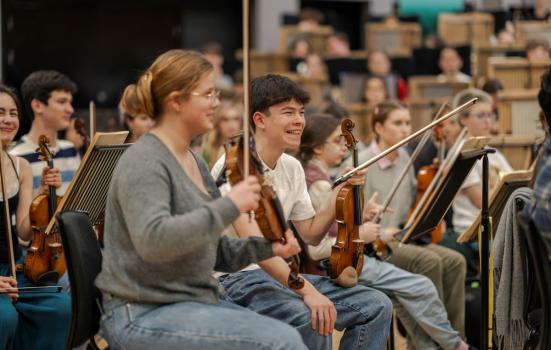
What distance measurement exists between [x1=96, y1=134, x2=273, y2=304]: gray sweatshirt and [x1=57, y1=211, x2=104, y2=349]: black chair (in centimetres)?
9

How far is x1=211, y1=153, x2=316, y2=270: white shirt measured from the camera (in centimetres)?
306

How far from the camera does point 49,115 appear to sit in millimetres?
4035

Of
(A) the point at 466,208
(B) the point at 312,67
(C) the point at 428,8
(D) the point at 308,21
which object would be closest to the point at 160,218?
(A) the point at 466,208

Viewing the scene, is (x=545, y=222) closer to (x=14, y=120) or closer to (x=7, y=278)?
(x=7, y=278)

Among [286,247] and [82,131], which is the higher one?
[82,131]

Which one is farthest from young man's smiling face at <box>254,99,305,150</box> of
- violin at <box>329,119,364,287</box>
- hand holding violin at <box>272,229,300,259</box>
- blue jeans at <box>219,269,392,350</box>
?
hand holding violin at <box>272,229,300,259</box>

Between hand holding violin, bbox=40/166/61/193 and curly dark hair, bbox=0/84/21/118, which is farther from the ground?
curly dark hair, bbox=0/84/21/118

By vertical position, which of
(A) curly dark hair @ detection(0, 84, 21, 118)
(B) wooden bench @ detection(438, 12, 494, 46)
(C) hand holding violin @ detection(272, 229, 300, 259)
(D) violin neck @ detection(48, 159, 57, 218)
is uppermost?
(B) wooden bench @ detection(438, 12, 494, 46)

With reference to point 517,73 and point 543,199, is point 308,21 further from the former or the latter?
point 543,199

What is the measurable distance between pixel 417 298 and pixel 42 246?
151 cm

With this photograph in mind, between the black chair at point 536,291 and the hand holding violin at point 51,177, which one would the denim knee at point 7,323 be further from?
the black chair at point 536,291

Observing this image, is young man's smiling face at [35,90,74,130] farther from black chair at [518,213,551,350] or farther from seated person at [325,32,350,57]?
seated person at [325,32,350,57]

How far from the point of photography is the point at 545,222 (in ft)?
7.73

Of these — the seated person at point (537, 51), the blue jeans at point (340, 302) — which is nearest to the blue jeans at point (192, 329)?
the blue jeans at point (340, 302)
